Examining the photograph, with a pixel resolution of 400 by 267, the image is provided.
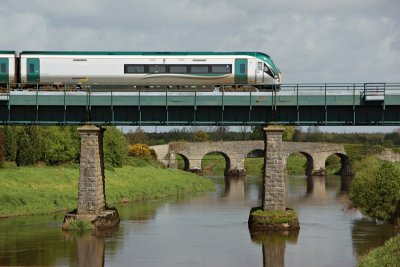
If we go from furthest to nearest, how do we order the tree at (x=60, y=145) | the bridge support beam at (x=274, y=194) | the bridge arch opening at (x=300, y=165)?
the bridge arch opening at (x=300, y=165), the tree at (x=60, y=145), the bridge support beam at (x=274, y=194)

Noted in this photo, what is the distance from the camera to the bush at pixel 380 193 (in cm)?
5538

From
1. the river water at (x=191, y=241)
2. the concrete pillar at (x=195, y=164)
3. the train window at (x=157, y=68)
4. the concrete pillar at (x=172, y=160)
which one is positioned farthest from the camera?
the concrete pillar at (x=195, y=164)

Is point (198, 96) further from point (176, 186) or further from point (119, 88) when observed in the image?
point (176, 186)

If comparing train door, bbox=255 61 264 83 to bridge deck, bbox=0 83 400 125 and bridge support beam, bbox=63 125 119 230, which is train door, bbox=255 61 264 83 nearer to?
Answer: bridge deck, bbox=0 83 400 125

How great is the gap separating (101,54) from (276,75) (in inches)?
526

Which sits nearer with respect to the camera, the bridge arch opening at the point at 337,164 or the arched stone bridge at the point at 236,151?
the arched stone bridge at the point at 236,151

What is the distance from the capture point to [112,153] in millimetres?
92750

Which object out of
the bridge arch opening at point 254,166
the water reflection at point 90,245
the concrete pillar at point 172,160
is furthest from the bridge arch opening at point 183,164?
the water reflection at point 90,245

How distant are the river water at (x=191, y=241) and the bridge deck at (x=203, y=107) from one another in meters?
7.71

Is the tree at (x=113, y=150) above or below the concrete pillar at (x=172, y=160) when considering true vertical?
above

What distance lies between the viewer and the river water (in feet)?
147

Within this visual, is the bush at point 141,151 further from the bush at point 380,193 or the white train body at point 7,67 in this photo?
the bush at point 380,193

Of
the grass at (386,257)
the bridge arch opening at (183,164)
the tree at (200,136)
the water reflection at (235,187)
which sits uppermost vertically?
the tree at (200,136)

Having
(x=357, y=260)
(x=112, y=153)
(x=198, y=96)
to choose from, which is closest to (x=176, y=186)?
(x=112, y=153)
